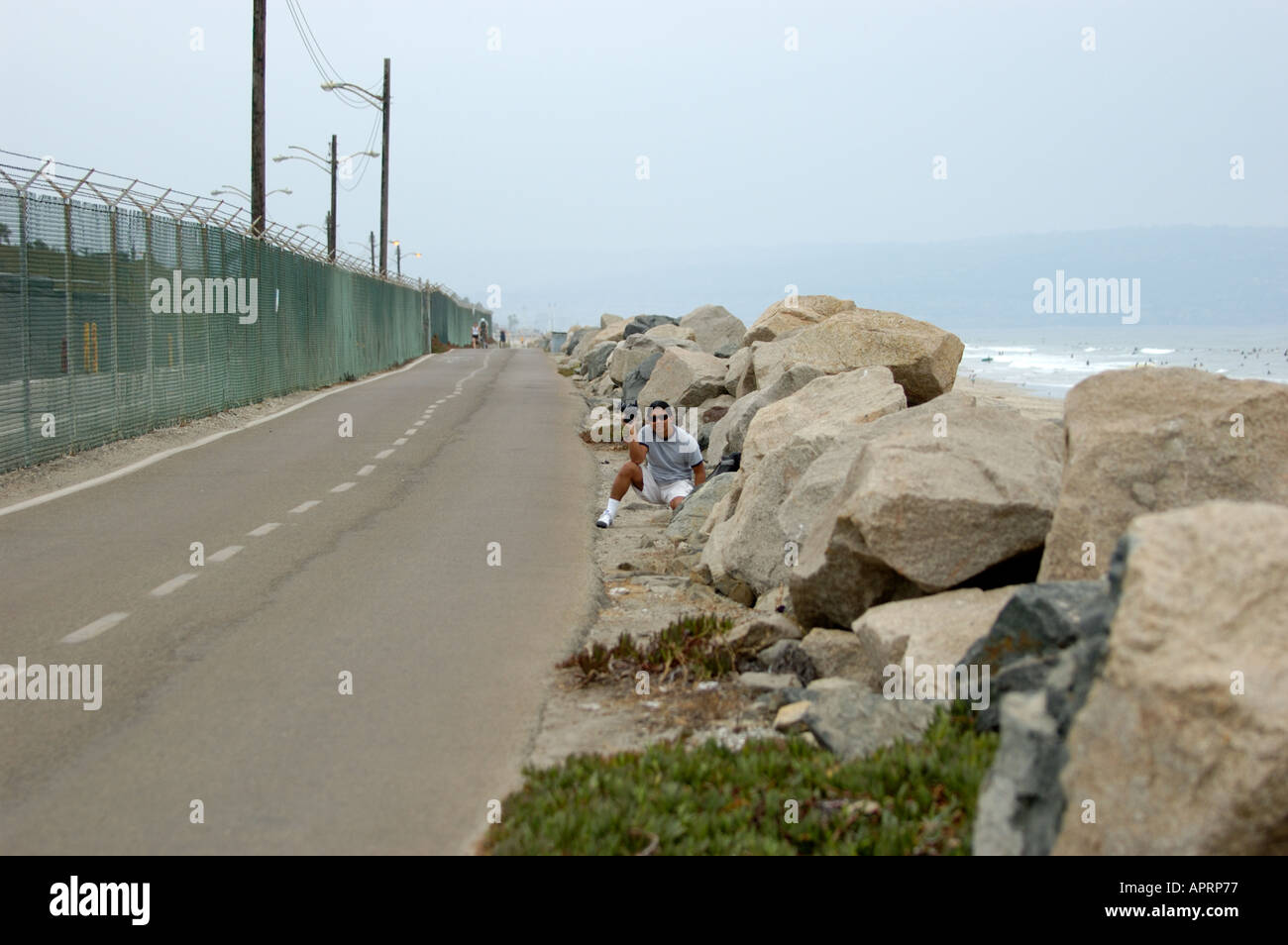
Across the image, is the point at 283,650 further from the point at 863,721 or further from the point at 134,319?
the point at 134,319

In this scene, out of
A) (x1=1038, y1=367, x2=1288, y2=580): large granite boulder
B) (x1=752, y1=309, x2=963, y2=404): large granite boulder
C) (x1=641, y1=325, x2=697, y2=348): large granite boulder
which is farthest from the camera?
(x1=641, y1=325, x2=697, y2=348): large granite boulder

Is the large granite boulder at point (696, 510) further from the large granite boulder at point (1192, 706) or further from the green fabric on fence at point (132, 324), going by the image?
the large granite boulder at point (1192, 706)

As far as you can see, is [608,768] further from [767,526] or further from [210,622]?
[767,526]

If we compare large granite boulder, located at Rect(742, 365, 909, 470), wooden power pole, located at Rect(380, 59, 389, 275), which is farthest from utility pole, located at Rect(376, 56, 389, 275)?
large granite boulder, located at Rect(742, 365, 909, 470)

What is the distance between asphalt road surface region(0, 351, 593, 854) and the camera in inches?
206

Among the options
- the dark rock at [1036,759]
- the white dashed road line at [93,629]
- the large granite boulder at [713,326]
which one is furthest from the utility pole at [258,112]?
the dark rock at [1036,759]

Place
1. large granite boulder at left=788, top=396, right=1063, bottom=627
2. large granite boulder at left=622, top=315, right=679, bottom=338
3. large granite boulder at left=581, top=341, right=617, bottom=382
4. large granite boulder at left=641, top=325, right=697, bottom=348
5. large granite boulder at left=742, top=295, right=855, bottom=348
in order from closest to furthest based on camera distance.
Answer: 1. large granite boulder at left=788, top=396, right=1063, bottom=627
2. large granite boulder at left=742, top=295, right=855, bottom=348
3. large granite boulder at left=641, top=325, right=697, bottom=348
4. large granite boulder at left=581, top=341, right=617, bottom=382
5. large granite boulder at left=622, top=315, right=679, bottom=338

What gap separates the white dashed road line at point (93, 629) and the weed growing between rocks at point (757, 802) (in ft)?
12.2

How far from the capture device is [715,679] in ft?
24.3

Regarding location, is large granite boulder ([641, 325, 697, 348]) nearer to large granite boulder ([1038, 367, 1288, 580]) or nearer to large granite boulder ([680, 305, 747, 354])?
large granite boulder ([680, 305, 747, 354])

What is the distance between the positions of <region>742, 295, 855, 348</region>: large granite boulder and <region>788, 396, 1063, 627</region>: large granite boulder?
1609cm

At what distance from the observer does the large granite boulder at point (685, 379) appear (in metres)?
22.8
